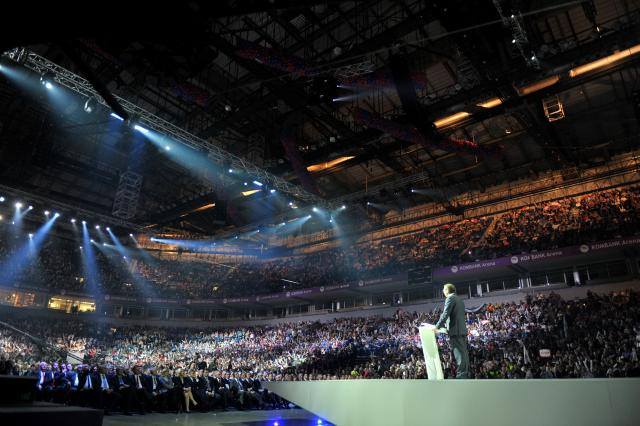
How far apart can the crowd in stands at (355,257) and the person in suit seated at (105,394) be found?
1495 centimetres

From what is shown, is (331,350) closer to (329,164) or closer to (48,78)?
(329,164)

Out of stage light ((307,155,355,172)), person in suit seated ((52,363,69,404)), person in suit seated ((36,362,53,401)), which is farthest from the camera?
stage light ((307,155,355,172))

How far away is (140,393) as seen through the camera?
31.3 feet

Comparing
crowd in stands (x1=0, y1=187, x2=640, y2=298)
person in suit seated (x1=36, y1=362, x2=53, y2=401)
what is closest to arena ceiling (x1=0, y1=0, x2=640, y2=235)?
crowd in stands (x1=0, y1=187, x2=640, y2=298)

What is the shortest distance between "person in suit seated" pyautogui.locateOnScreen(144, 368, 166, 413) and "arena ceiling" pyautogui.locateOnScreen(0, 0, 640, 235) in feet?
25.2

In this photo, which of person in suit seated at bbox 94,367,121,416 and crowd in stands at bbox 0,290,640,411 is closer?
person in suit seated at bbox 94,367,121,416

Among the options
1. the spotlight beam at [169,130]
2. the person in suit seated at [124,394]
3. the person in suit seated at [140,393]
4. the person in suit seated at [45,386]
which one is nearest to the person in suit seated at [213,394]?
the person in suit seated at [140,393]

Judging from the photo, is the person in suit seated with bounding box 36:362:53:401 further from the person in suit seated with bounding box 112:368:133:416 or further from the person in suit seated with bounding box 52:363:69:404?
the person in suit seated with bounding box 112:368:133:416

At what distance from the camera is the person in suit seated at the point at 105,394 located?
8711 mm

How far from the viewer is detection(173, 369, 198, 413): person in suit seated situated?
404 inches

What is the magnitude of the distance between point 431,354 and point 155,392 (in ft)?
26.5

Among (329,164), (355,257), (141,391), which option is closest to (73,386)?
(141,391)

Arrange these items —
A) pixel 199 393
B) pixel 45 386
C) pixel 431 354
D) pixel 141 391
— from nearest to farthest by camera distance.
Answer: pixel 431 354
pixel 45 386
pixel 141 391
pixel 199 393

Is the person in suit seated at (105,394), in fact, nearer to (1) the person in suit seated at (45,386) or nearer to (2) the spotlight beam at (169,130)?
(1) the person in suit seated at (45,386)
